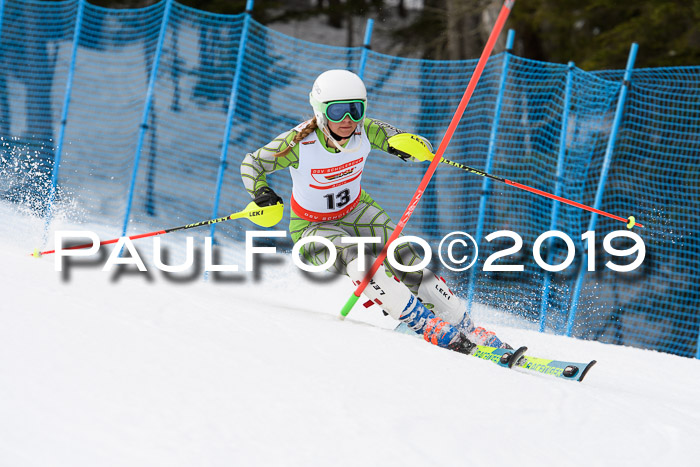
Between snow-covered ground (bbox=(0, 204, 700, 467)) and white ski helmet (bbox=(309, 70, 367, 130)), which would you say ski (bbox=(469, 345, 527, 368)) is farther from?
white ski helmet (bbox=(309, 70, 367, 130))

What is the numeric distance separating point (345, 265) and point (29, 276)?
1.59 metres

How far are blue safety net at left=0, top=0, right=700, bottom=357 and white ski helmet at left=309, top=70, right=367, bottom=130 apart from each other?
2351 mm

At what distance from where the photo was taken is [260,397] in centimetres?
238

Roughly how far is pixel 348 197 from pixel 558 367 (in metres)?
1.49

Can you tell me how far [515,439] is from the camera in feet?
7.75

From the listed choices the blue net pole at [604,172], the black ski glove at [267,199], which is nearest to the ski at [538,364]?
the black ski glove at [267,199]

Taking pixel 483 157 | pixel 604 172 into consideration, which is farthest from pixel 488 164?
pixel 483 157

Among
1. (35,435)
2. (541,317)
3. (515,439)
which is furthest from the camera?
(541,317)

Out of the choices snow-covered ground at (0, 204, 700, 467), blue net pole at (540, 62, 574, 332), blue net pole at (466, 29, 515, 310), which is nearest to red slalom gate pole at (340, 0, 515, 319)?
snow-covered ground at (0, 204, 700, 467)

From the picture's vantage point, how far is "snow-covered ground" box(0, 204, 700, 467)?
2.01m

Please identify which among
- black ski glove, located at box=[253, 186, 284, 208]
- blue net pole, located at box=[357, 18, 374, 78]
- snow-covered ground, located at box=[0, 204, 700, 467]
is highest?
blue net pole, located at box=[357, 18, 374, 78]

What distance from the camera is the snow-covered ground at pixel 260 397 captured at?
201cm

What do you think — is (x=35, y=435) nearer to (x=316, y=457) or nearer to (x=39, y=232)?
(x=316, y=457)

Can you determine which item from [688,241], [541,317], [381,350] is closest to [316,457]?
[381,350]
